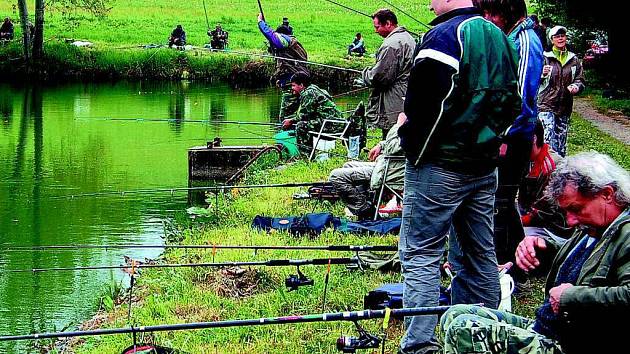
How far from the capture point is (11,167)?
13.1m

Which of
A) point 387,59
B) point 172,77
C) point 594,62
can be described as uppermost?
point 387,59

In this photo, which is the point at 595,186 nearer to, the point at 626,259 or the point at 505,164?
the point at 626,259

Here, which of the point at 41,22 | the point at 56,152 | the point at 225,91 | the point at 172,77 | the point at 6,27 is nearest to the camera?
the point at 56,152

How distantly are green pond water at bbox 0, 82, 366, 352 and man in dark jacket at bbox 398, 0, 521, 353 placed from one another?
11.0 feet

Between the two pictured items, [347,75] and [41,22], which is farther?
[41,22]

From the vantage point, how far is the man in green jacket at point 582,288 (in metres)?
2.51

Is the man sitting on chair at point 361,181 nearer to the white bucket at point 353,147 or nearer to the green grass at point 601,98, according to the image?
the white bucket at point 353,147

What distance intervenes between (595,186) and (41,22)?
91.2 ft

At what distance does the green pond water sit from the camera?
724 centimetres

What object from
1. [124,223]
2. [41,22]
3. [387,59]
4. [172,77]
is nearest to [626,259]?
[387,59]

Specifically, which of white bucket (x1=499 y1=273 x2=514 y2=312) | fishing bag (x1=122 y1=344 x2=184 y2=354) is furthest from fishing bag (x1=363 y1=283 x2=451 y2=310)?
fishing bag (x1=122 y1=344 x2=184 y2=354)

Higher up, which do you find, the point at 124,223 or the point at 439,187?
the point at 439,187

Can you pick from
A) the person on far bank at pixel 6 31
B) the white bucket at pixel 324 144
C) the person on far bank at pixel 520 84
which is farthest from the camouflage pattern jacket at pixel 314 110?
the person on far bank at pixel 6 31

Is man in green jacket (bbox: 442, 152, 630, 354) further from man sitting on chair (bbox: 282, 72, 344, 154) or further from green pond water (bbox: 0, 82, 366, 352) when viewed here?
man sitting on chair (bbox: 282, 72, 344, 154)
